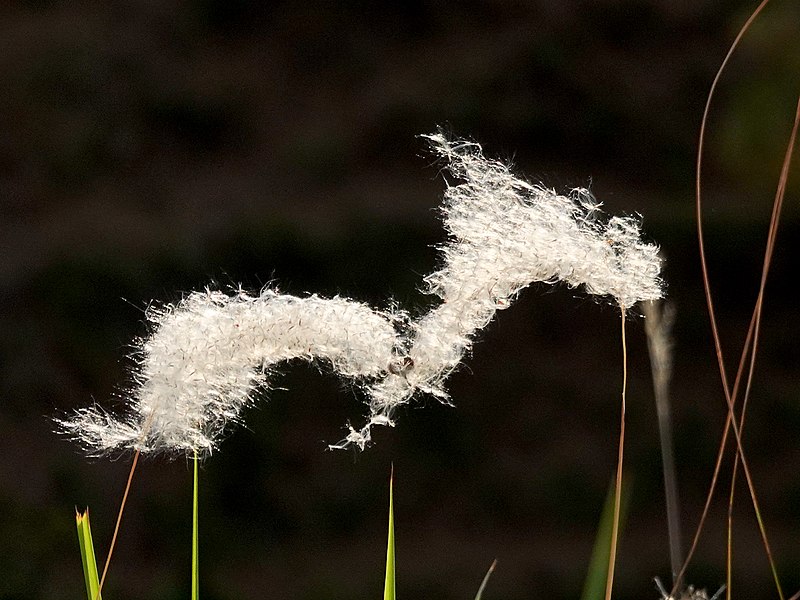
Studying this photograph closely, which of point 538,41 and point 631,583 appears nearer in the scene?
point 631,583

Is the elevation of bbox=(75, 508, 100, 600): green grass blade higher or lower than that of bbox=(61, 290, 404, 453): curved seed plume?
lower

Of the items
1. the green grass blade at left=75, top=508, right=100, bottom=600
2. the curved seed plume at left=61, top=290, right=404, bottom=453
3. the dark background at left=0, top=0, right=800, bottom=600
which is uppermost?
the dark background at left=0, top=0, right=800, bottom=600

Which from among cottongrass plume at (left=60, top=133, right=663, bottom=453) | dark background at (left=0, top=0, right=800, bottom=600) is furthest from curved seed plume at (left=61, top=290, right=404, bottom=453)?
dark background at (left=0, top=0, right=800, bottom=600)

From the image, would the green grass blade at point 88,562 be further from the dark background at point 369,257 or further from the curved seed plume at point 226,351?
the dark background at point 369,257

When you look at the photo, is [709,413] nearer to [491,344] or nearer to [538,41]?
[491,344]

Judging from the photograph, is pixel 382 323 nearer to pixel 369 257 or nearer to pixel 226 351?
pixel 226 351

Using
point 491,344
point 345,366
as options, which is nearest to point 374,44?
point 491,344

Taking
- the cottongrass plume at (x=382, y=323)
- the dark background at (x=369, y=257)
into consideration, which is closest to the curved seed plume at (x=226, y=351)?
the cottongrass plume at (x=382, y=323)

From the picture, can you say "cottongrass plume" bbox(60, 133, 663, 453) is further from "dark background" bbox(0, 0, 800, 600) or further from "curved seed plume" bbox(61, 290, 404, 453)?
"dark background" bbox(0, 0, 800, 600)
